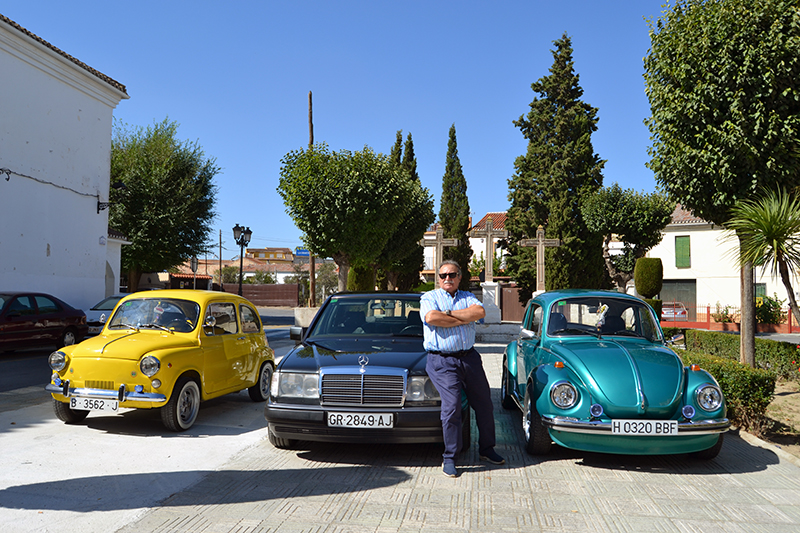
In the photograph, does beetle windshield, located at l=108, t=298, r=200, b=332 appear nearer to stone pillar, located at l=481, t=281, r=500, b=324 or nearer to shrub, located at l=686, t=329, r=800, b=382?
shrub, located at l=686, t=329, r=800, b=382

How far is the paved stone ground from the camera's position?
396cm

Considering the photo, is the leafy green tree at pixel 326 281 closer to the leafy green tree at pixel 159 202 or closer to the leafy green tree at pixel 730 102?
the leafy green tree at pixel 159 202

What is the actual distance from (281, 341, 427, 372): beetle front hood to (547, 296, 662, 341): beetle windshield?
178 centimetres

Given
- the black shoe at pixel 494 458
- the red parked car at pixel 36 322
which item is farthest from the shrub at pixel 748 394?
the red parked car at pixel 36 322

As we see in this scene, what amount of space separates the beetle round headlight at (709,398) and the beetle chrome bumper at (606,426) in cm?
Result: 12

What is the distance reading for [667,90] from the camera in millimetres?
9891

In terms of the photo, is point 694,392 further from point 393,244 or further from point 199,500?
point 393,244

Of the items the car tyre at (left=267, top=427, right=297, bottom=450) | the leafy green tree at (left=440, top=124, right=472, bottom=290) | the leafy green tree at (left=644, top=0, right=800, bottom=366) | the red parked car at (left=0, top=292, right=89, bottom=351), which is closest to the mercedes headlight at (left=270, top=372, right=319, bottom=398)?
the car tyre at (left=267, top=427, right=297, bottom=450)

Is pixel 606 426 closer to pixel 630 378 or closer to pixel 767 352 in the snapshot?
pixel 630 378

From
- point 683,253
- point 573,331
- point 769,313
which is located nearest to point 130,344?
point 573,331

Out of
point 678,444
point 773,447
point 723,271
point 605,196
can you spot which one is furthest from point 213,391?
point 723,271

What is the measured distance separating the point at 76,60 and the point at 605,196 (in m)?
22.3

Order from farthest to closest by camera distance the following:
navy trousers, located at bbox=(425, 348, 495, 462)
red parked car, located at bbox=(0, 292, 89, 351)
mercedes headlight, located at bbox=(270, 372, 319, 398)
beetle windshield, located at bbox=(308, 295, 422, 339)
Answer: red parked car, located at bbox=(0, 292, 89, 351), beetle windshield, located at bbox=(308, 295, 422, 339), mercedes headlight, located at bbox=(270, 372, 319, 398), navy trousers, located at bbox=(425, 348, 495, 462)

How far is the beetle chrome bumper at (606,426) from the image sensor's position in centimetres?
494
